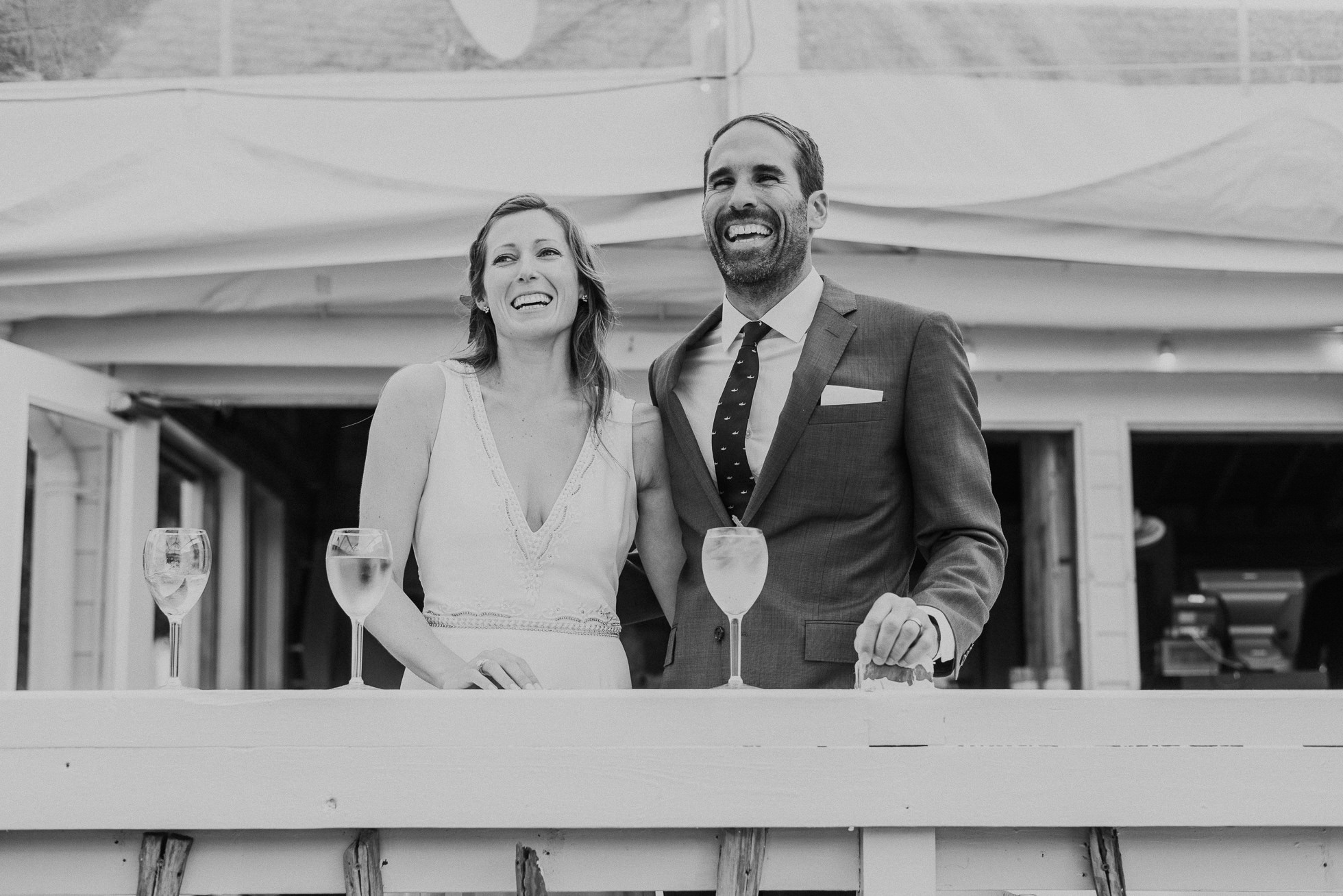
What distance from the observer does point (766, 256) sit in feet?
6.85

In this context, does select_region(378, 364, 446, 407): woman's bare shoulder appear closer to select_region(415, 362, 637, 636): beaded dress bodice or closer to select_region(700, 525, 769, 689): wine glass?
select_region(415, 362, 637, 636): beaded dress bodice

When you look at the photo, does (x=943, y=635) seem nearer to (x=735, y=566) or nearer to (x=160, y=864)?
(x=735, y=566)

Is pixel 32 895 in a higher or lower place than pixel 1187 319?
lower

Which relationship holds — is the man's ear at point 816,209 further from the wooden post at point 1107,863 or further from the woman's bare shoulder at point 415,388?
the wooden post at point 1107,863

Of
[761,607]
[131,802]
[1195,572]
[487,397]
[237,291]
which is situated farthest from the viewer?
[1195,572]

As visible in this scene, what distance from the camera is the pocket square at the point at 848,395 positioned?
2.02 meters

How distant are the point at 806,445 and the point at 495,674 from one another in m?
0.56

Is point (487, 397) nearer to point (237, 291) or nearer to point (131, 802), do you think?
point (131, 802)

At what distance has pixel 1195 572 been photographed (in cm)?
1095

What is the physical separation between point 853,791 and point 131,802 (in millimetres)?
669

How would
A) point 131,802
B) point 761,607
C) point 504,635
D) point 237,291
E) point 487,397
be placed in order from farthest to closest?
point 237,291
point 487,397
point 504,635
point 761,607
point 131,802

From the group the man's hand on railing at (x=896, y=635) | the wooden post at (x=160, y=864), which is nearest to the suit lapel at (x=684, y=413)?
the man's hand on railing at (x=896, y=635)

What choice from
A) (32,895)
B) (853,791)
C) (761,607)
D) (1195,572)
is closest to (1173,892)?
(853,791)

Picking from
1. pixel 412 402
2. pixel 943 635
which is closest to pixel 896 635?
pixel 943 635
